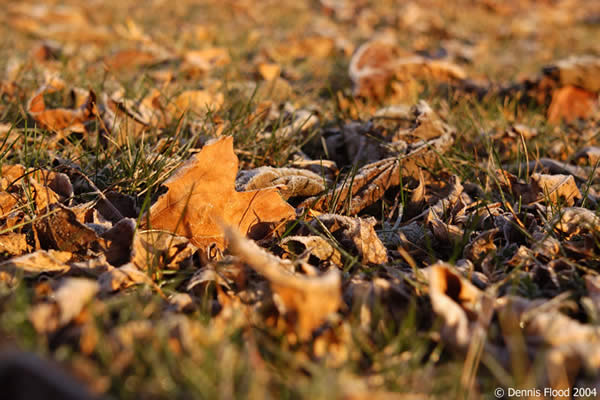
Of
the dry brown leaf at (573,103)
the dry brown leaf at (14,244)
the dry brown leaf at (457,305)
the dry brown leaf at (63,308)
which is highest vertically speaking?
the dry brown leaf at (63,308)

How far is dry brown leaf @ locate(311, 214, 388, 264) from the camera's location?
1612 mm

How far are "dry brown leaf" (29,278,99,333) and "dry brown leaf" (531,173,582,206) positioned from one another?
164cm

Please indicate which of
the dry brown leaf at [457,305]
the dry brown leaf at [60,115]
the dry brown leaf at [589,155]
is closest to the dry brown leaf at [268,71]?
the dry brown leaf at [60,115]

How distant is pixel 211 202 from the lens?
1585 mm

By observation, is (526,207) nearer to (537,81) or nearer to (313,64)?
(537,81)

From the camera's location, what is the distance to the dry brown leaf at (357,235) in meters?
1.61

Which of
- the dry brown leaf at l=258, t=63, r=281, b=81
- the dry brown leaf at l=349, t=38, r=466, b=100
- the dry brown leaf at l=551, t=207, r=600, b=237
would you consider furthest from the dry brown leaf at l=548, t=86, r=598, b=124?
the dry brown leaf at l=258, t=63, r=281, b=81

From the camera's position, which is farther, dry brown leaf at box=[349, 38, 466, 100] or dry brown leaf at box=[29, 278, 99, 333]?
dry brown leaf at box=[349, 38, 466, 100]

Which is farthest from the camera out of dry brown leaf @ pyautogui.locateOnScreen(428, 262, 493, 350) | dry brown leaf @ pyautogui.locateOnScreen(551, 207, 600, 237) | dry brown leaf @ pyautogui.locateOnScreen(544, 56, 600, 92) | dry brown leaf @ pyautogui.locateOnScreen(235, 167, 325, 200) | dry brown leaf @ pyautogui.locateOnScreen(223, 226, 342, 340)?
dry brown leaf @ pyautogui.locateOnScreen(544, 56, 600, 92)

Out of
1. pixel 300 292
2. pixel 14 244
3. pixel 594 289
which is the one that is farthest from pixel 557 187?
pixel 14 244

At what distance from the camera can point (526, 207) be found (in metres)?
1.86

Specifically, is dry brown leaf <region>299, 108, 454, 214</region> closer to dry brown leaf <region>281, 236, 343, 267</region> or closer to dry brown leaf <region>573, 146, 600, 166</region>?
dry brown leaf <region>281, 236, 343, 267</region>

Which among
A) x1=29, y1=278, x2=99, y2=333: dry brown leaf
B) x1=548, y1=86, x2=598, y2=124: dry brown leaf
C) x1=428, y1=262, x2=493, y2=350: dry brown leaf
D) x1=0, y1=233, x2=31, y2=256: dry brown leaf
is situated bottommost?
x1=548, y1=86, x2=598, y2=124: dry brown leaf

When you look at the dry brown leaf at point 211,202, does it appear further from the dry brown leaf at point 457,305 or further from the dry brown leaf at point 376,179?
the dry brown leaf at point 457,305
